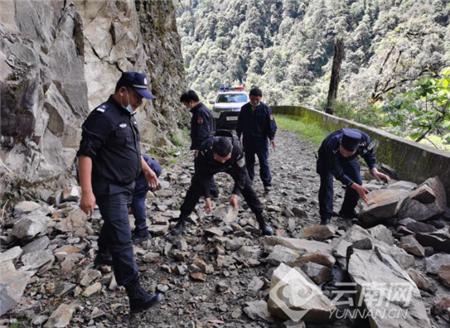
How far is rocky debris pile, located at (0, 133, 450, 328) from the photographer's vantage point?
301 cm

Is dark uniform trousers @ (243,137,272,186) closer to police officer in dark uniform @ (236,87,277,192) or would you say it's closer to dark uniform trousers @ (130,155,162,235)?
police officer in dark uniform @ (236,87,277,192)

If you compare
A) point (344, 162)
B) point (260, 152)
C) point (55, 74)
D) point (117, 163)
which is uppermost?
point (55, 74)

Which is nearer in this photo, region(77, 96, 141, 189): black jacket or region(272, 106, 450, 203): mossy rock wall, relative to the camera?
region(77, 96, 141, 189): black jacket

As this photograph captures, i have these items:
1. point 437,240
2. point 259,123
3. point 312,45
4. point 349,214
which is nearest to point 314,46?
point 312,45

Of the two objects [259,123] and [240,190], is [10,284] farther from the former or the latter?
[259,123]

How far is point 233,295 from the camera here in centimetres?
351

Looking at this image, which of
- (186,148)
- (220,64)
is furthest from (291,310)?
(220,64)

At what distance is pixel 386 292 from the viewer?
2.91 metres

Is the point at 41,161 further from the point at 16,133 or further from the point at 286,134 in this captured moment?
the point at 286,134

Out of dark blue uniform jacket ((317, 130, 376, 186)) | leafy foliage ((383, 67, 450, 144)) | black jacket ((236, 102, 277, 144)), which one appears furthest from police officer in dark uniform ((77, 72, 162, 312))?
leafy foliage ((383, 67, 450, 144))

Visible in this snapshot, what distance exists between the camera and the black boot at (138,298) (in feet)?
10.0

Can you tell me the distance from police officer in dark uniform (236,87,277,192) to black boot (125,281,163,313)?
13.2 ft

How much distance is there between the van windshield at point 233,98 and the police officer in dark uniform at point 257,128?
32.5 feet

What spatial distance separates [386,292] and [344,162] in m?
2.49
